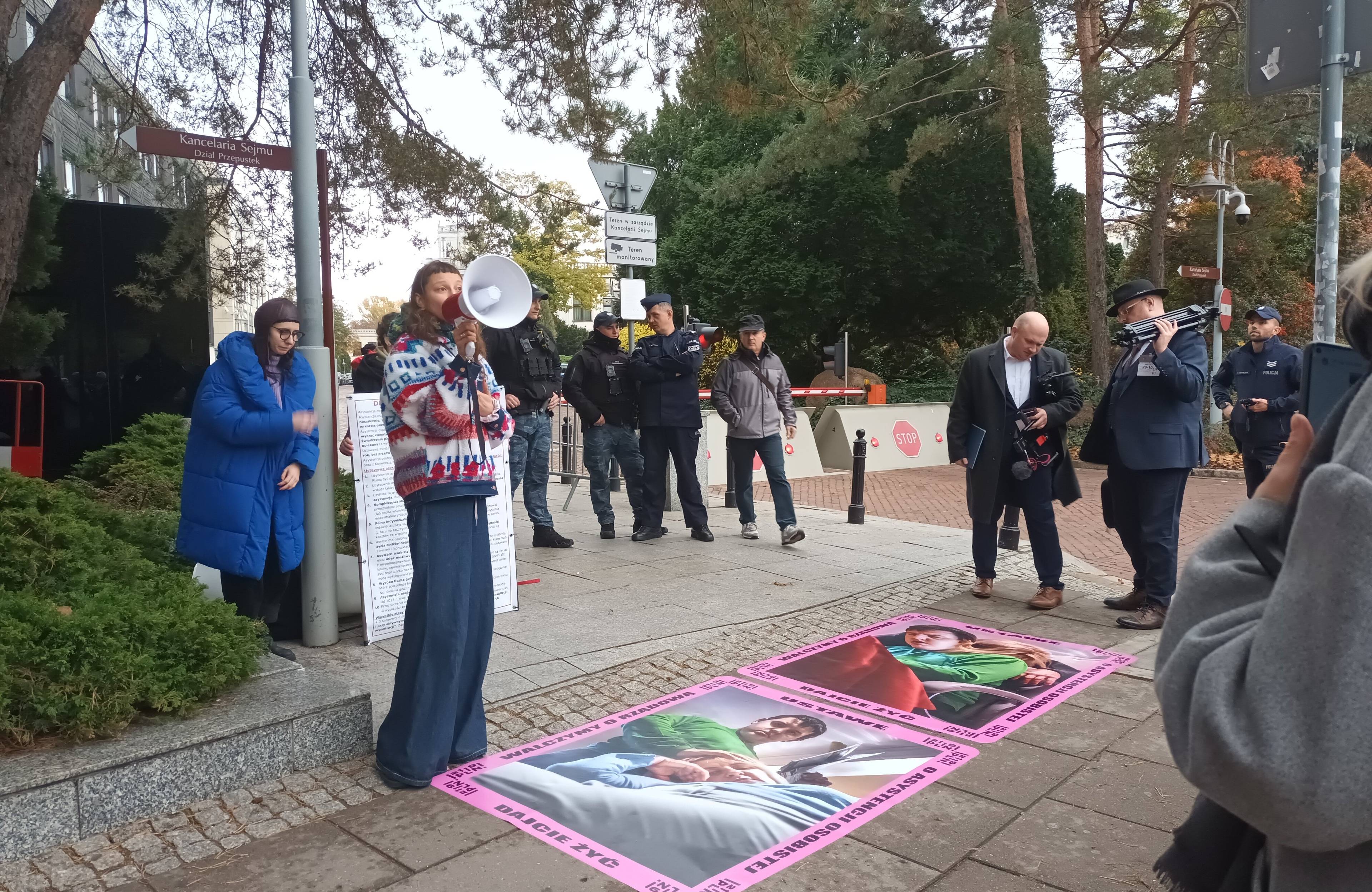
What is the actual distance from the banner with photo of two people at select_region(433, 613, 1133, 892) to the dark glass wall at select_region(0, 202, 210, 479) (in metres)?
6.71

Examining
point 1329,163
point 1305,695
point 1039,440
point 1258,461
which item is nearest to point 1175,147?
point 1258,461

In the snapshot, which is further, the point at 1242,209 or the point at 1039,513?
the point at 1242,209

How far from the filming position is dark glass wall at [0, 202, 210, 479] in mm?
8969

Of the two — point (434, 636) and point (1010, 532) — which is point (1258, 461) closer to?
point (1010, 532)

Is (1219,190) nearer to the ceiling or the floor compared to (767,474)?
nearer to the ceiling

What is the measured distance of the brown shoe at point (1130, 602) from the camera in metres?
6.07

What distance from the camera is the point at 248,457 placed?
4.40 m

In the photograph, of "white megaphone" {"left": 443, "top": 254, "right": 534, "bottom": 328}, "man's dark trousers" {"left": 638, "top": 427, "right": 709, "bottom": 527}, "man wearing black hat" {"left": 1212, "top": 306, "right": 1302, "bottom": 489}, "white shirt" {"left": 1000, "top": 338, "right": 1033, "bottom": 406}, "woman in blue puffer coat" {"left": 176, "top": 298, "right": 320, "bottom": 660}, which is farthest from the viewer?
"man's dark trousers" {"left": 638, "top": 427, "right": 709, "bottom": 527}

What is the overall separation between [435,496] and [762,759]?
5.12ft

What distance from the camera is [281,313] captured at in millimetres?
4574

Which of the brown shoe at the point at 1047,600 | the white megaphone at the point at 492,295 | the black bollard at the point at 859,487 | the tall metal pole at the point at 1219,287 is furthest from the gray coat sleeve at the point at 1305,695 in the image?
the tall metal pole at the point at 1219,287

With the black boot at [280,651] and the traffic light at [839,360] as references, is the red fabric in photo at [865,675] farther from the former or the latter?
the traffic light at [839,360]

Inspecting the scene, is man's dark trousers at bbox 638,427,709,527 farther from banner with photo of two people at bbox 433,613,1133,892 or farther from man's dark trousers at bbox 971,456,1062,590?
banner with photo of two people at bbox 433,613,1133,892

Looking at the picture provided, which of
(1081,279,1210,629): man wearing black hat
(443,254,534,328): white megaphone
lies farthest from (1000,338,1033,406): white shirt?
(443,254,534,328): white megaphone
